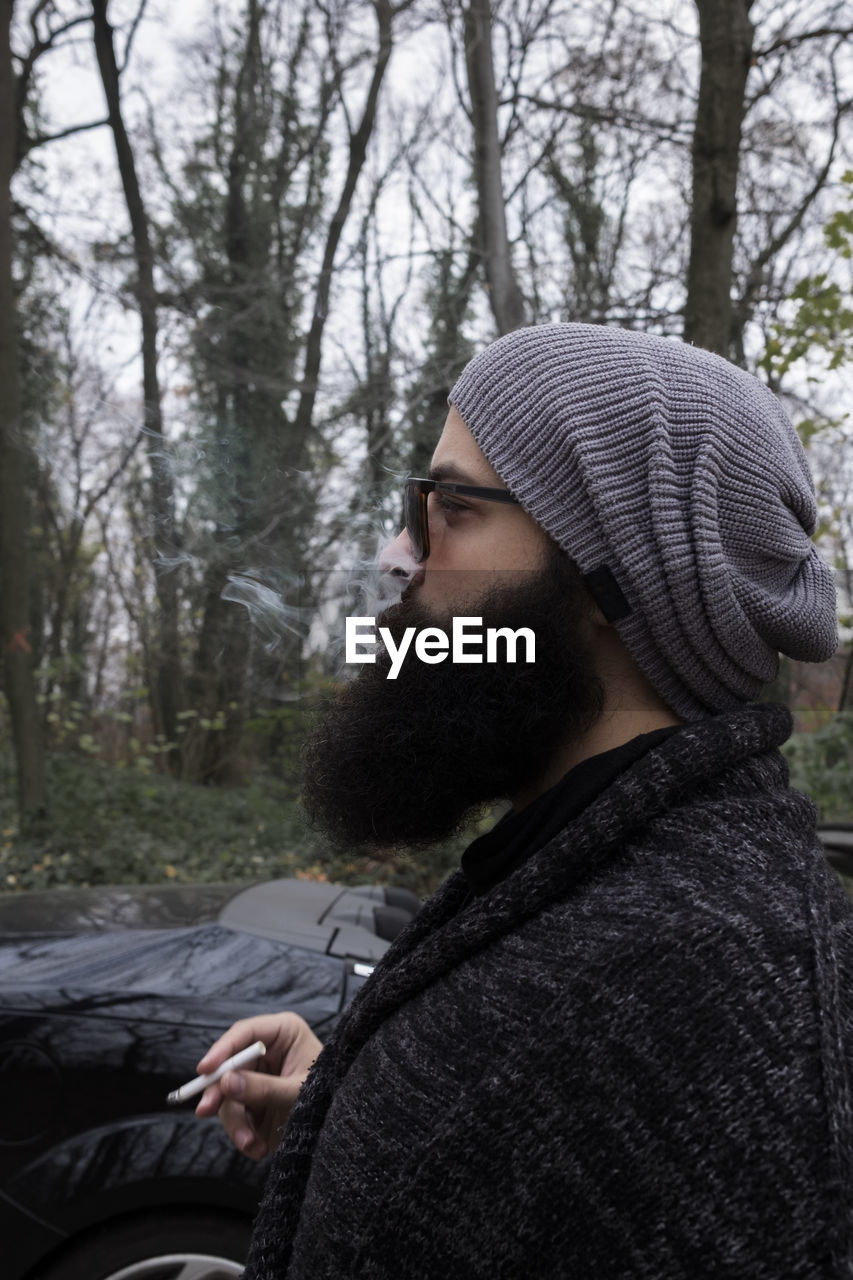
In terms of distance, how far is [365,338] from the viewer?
11.9 m

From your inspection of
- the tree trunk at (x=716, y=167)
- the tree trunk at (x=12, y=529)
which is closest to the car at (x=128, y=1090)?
the tree trunk at (x=716, y=167)

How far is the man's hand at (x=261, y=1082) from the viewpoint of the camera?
1608 millimetres

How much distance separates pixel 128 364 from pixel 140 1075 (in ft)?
28.9

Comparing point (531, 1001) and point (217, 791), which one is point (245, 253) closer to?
point (217, 791)

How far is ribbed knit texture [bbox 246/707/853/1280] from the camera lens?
953mm

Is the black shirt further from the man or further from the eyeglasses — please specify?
the eyeglasses

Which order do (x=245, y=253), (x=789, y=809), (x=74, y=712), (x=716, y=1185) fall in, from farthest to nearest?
(x=245, y=253)
(x=74, y=712)
(x=789, y=809)
(x=716, y=1185)

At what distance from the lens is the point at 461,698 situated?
4.97 ft

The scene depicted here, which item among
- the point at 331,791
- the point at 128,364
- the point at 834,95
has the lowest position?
the point at 331,791

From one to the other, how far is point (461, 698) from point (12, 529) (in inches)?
311

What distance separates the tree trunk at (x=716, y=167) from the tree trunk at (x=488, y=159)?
1199mm

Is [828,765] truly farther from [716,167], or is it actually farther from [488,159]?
[488,159]

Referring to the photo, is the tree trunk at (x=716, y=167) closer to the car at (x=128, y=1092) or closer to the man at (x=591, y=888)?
the car at (x=128, y=1092)

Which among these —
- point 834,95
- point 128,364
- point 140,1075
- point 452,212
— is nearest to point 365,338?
point 452,212
